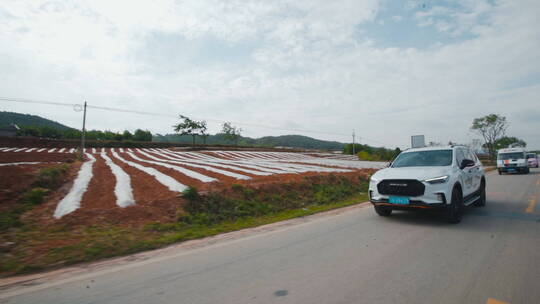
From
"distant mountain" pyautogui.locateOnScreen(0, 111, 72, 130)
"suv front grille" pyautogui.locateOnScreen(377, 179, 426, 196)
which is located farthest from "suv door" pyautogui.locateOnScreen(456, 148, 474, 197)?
"distant mountain" pyautogui.locateOnScreen(0, 111, 72, 130)

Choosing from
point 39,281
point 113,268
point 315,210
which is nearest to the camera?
point 39,281

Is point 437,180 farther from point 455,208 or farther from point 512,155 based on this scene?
point 512,155

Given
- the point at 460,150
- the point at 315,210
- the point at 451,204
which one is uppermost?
the point at 460,150

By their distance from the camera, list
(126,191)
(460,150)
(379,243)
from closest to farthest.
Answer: (379,243) → (460,150) → (126,191)

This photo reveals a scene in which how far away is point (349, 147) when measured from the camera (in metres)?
77.9

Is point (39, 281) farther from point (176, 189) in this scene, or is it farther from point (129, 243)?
point (176, 189)

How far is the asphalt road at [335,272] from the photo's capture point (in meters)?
2.95

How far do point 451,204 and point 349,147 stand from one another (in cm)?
7465

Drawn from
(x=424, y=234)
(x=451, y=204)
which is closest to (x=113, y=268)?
(x=424, y=234)

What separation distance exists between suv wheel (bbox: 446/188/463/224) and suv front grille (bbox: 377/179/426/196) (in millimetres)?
690

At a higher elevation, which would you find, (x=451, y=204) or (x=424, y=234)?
(x=451, y=204)

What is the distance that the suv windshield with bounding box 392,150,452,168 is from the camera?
6.98 metres

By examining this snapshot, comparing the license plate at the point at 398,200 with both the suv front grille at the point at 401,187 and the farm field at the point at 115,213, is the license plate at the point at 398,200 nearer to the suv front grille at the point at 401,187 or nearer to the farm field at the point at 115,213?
the suv front grille at the point at 401,187

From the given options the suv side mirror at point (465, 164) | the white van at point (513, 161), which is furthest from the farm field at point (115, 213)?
the white van at point (513, 161)
